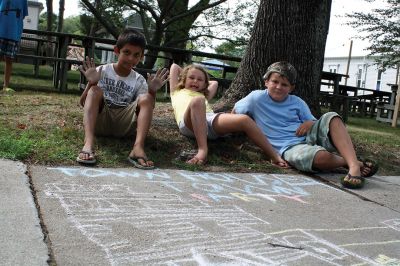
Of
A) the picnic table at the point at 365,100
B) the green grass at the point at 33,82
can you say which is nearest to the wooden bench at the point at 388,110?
the picnic table at the point at 365,100

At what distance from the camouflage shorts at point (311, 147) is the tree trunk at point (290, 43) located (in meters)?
1.03

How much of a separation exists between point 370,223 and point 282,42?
8.31 ft

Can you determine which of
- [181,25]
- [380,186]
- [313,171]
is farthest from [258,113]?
[181,25]

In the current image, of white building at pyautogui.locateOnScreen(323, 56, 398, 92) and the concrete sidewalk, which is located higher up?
white building at pyautogui.locateOnScreen(323, 56, 398, 92)

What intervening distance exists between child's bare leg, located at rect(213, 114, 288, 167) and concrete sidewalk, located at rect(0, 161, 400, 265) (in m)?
0.54

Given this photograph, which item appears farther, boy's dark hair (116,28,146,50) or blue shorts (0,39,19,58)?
blue shorts (0,39,19,58)

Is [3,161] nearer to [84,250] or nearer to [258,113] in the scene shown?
[84,250]

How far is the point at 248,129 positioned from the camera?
395 cm

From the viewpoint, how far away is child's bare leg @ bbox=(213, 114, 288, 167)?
12.9 ft

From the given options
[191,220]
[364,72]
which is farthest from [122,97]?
[364,72]

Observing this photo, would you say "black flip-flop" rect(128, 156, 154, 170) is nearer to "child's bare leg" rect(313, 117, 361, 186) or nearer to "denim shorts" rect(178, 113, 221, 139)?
"denim shorts" rect(178, 113, 221, 139)

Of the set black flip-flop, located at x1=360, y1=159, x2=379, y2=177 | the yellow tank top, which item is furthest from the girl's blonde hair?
black flip-flop, located at x1=360, y1=159, x2=379, y2=177

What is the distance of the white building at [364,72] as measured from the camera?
27.8 meters

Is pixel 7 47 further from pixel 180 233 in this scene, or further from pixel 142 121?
pixel 180 233
